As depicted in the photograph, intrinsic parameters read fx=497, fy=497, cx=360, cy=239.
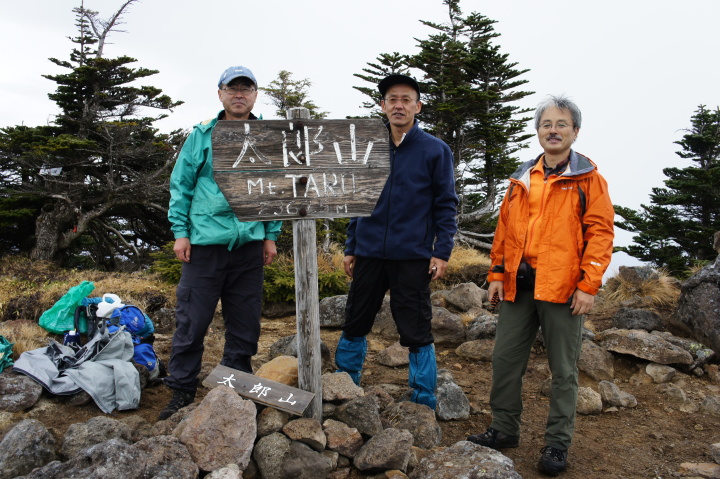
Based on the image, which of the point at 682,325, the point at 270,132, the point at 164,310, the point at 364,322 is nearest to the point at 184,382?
the point at 364,322

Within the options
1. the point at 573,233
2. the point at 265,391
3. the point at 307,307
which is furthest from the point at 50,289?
the point at 573,233

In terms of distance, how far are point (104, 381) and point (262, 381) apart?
1.72m

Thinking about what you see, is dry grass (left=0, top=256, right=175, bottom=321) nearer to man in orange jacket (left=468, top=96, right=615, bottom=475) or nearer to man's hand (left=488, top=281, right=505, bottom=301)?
man's hand (left=488, top=281, right=505, bottom=301)

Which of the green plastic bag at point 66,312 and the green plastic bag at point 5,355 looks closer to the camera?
the green plastic bag at point 5,355

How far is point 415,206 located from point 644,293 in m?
5.98

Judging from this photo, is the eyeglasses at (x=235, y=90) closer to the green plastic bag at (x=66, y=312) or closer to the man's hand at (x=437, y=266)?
the man's hand at (x=437, y=266)

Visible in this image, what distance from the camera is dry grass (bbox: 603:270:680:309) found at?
7441 mm

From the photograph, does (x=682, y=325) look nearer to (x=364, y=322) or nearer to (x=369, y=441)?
(x=364, y=322)

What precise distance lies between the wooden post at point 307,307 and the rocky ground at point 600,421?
1.23 m

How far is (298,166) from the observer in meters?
3.04

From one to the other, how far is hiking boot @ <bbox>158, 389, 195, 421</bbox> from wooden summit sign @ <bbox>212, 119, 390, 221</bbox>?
154 cm

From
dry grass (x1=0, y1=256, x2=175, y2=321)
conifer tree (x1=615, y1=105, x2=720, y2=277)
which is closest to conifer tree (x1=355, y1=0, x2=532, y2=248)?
conifer tree (x1=615, y1=105, x2=720, y2=277)

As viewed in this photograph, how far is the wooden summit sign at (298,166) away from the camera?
2977mm

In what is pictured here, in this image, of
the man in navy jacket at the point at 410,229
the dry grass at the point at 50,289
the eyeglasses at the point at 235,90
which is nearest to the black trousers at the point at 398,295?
the man in navy jacket at the point at 410,229
